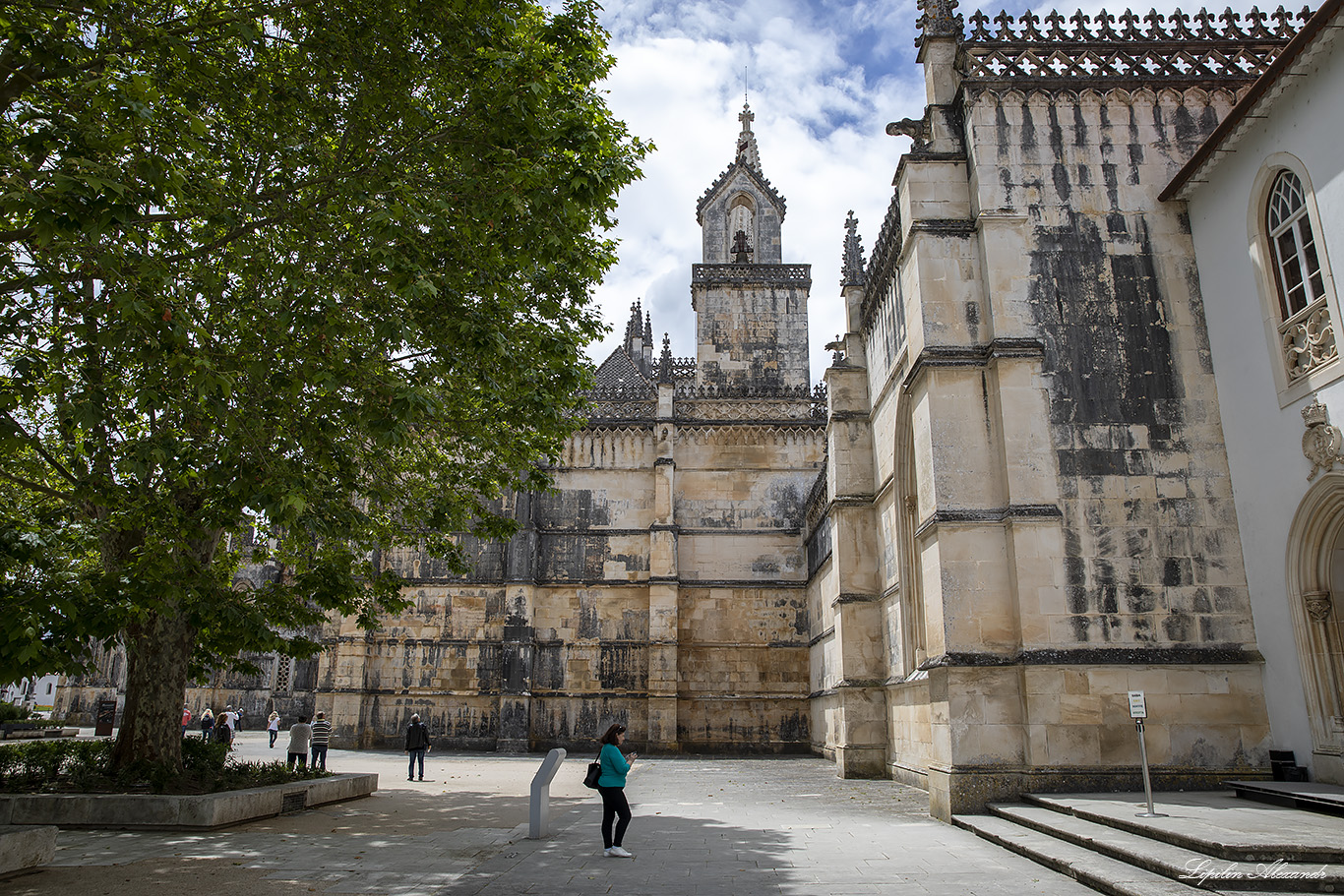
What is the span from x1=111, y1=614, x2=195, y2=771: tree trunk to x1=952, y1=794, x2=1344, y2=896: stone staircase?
10.6 meters

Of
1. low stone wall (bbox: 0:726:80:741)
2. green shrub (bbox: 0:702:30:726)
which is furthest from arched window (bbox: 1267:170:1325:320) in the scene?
green shrub (bbox: 0:702:30:726)

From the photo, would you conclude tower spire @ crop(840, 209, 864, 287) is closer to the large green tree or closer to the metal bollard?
the large green tree

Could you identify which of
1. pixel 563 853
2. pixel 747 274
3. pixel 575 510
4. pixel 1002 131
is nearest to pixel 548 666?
pixel 575 510

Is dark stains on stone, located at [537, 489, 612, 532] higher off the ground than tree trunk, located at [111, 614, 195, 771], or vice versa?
dark stains on stone, located at [537, 489, 612, 532]

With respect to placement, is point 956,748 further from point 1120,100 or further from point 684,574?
point 684,574

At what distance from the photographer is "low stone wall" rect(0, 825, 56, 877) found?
7246mm

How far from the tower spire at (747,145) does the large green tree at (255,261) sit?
24.1 metres

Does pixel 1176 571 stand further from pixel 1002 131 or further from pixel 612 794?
pixel 612 794

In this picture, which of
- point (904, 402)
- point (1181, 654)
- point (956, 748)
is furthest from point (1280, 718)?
point (904, 402)

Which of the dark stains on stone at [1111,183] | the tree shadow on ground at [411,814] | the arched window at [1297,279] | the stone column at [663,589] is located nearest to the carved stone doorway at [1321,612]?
the arched window at [1297,279]

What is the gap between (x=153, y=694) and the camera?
37.7 feet

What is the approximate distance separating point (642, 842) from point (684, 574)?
58.5 feet

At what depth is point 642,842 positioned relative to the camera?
9555mm

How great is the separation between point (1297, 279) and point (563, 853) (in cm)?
1117
